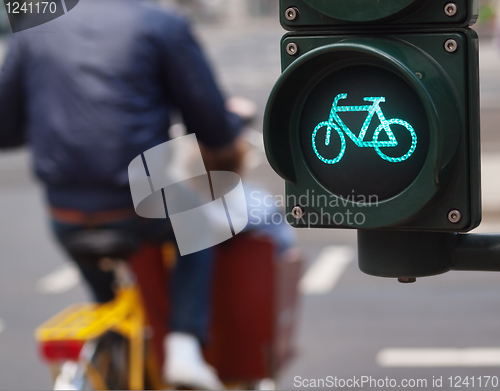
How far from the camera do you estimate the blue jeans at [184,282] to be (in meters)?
3.07

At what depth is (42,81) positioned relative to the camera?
2971 mm

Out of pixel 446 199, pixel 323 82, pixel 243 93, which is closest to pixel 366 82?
pixel 323 82

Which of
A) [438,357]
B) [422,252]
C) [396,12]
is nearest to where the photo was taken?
[396,12]

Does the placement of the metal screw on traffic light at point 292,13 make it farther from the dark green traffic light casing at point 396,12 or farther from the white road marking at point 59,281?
the white road marking at point 59,281

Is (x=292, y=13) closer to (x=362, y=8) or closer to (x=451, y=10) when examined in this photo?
(x=362, y=8)

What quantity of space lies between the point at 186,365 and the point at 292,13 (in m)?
2.00

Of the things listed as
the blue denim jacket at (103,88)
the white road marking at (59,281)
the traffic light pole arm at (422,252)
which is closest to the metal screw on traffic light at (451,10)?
the traffic light pole arm at (422,252)

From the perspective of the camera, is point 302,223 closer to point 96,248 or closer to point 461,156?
point 461,156

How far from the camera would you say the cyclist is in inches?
114

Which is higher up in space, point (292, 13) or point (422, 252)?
point (292, 13)

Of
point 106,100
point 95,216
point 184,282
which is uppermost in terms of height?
point 106,100

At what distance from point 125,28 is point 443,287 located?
164 inches

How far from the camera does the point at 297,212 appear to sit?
1234mm

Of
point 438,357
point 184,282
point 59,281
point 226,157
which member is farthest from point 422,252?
point 59,281
